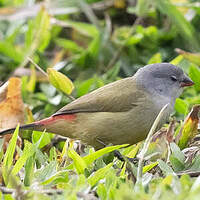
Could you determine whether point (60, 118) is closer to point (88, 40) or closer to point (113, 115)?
point (113, 115)

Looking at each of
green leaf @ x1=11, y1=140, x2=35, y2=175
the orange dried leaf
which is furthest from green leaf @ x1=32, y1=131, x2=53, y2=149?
green leaf @ x1=11, y1=140, x2=35, y2=175

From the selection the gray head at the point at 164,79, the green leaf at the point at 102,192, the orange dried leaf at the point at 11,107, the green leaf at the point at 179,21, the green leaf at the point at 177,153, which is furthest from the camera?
the green leaf at the point at 179,21

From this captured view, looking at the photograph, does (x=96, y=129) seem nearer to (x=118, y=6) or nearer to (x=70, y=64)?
(x=70, y=64)

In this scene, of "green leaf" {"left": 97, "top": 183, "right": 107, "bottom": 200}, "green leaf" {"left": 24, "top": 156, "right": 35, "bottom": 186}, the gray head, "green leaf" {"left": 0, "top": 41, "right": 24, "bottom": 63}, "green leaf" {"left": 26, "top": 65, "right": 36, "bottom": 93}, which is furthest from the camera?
"green leaf" {"left": 0, "top": 41, "right": 24, "bottom": 63}

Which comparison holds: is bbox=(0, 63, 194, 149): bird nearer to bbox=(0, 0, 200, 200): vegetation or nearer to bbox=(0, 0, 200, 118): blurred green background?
bbox=(0, 0, 200, 200): vegetation

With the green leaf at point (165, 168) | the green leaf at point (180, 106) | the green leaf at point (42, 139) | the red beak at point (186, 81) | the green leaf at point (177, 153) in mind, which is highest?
the red beak at point (186, 81)

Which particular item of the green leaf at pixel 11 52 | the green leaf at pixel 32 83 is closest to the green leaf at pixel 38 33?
the green leaf at pixel 11 52

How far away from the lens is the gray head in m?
4.49

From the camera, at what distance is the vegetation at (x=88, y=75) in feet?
10.6

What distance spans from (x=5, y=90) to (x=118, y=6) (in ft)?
9.70

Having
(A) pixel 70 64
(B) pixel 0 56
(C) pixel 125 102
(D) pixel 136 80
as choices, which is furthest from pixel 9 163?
(B) pixel 0 56

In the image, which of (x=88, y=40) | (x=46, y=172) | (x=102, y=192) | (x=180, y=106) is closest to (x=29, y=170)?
(x=46, y=172)

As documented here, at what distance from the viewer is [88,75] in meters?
6.30

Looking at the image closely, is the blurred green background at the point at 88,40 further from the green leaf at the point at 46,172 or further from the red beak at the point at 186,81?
the green leaf at the point at 46,172
